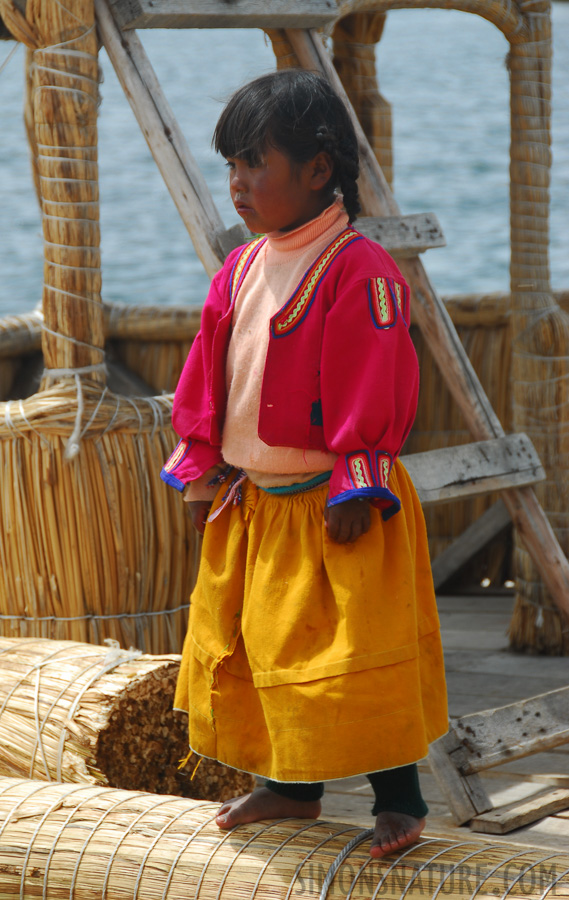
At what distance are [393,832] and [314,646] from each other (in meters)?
0.32

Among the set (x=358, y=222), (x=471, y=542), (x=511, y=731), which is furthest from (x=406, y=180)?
(x=511, y=731)

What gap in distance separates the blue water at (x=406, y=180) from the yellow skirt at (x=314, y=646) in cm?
1228

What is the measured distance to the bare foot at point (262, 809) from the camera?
1850 millimetres

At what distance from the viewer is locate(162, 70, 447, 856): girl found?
1.66 metres

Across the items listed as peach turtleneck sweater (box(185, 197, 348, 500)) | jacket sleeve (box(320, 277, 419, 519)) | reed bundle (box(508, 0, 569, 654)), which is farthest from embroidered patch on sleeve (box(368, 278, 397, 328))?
reed bundle (box(508, 0, 569, 654))

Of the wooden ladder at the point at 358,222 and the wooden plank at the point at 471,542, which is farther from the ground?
the wooden ladder at the point at 358,222

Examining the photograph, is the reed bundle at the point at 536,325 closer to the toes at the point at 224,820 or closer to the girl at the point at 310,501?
the girl at the point at 310,501

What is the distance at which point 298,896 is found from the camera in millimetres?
1674

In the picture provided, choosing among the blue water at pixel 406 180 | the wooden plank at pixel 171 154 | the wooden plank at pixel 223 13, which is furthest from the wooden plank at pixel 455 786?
the blue water at pixel 406 180

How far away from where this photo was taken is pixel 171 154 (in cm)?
246

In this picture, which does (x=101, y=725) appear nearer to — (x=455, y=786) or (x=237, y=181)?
(x=455, y=786)

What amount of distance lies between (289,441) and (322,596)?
0.24 meters

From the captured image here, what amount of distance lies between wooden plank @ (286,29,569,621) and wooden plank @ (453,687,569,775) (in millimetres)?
445

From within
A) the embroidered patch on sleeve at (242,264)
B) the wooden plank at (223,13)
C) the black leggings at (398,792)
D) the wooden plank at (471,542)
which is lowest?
the black leggings at (398,792)
